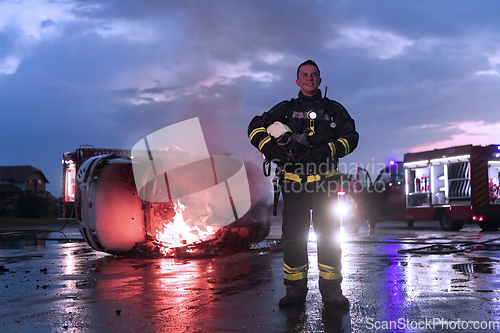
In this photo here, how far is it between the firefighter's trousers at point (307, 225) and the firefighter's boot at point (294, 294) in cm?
6

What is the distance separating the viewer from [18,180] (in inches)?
2697

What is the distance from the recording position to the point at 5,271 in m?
6.54

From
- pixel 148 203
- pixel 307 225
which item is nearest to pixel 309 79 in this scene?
pixel 307 225

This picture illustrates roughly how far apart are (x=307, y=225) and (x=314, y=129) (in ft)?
2.77

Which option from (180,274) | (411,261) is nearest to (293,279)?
(180,274)

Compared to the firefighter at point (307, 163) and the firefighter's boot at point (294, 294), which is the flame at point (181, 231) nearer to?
the firefighter at point (307, 163)

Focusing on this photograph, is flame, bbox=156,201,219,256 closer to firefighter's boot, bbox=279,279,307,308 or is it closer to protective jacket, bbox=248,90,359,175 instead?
protective jacket, bbox=248,90,359,175

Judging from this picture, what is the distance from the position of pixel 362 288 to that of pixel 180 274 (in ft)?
7.81

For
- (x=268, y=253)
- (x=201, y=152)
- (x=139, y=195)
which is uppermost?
(x=201, y=152)

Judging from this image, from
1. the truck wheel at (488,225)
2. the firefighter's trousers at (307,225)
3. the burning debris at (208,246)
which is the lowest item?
the truck wheel at (488,225)

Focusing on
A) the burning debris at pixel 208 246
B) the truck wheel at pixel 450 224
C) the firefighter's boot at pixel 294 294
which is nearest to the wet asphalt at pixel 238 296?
the firefighter's boot at pixel 294 294

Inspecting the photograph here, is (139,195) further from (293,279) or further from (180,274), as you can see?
(293,279)

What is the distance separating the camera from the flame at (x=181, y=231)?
8.41 metres

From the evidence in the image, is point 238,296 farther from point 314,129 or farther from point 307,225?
point 314,129
